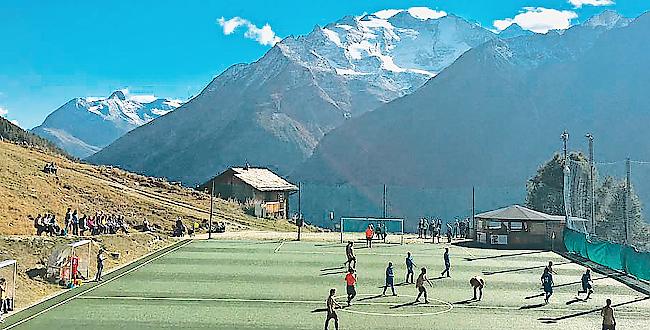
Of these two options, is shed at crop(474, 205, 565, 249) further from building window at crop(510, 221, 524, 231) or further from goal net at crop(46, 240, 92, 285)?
goal net at crop(46, 240, 92, 285)

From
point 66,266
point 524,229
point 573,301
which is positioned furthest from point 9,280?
point 524,229

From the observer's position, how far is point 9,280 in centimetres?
2870

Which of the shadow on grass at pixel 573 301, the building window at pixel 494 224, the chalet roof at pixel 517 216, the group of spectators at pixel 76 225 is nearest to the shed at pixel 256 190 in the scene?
the group of spectators at pixel 76 225

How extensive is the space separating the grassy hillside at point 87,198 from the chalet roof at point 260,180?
4.54 meters

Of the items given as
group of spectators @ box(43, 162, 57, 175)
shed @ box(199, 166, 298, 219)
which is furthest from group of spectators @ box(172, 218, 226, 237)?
group of spectators @ box(43, 162, 57, 175)

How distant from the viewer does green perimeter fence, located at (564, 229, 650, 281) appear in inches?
1445

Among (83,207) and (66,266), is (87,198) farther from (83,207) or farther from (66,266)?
(66,266)

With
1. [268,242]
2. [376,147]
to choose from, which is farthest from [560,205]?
[376,147]

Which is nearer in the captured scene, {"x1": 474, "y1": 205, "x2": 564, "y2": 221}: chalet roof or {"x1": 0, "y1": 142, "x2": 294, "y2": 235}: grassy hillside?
{"x1": 474, "y1": 205, "x2": 564, "y2": 221}: chalet roof

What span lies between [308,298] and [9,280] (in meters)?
13.3

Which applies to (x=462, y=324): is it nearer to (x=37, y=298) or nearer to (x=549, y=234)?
(x=37, y=298)

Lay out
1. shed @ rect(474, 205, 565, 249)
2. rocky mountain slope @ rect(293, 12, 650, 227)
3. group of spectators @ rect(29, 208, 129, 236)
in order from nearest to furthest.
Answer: group of spectators @ rect(29, 208, 129, 236), shed @ rect(474, 205, 565, 249), rocky mountain slope @ rect(293, 12, 650, 227)

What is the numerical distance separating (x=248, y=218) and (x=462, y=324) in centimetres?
4919

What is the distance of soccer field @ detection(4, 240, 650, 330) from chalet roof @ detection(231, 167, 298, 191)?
112ft
